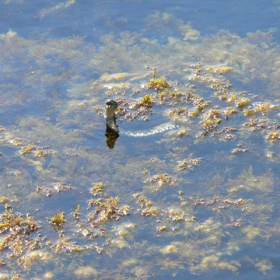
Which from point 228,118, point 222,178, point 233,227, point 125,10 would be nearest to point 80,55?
point 125,10

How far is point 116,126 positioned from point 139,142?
1.57 feet

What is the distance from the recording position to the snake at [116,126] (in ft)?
25.0

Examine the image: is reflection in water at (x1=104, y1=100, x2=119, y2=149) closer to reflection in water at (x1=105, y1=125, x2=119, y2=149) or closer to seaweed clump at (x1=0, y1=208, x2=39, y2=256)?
reflection in water at (x1=105, y1=125, x2=119, y2=149)

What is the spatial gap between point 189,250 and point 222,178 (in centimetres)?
121

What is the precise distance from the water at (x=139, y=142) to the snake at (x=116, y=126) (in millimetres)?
83

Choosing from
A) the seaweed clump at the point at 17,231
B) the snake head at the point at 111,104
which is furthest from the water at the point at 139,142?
the snake head at the point at 111,104

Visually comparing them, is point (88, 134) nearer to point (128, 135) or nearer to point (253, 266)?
point (128, 135)

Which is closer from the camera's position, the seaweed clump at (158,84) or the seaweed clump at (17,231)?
the seaweed clump at (17,231)

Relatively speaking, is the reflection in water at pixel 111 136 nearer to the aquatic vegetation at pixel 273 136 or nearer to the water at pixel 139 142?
the water at pixel 139 142

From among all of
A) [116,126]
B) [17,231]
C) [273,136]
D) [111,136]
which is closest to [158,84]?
[116,126]

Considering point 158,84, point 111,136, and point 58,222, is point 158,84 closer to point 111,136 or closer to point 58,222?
point 111,136

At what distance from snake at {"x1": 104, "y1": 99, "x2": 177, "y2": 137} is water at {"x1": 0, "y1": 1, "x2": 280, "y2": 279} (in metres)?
0.08

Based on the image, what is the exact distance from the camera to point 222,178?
6.86m

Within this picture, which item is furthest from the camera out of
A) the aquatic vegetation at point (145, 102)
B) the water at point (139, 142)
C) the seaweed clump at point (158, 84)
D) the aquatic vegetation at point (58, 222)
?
the seaweed clump at point (158, 84)
